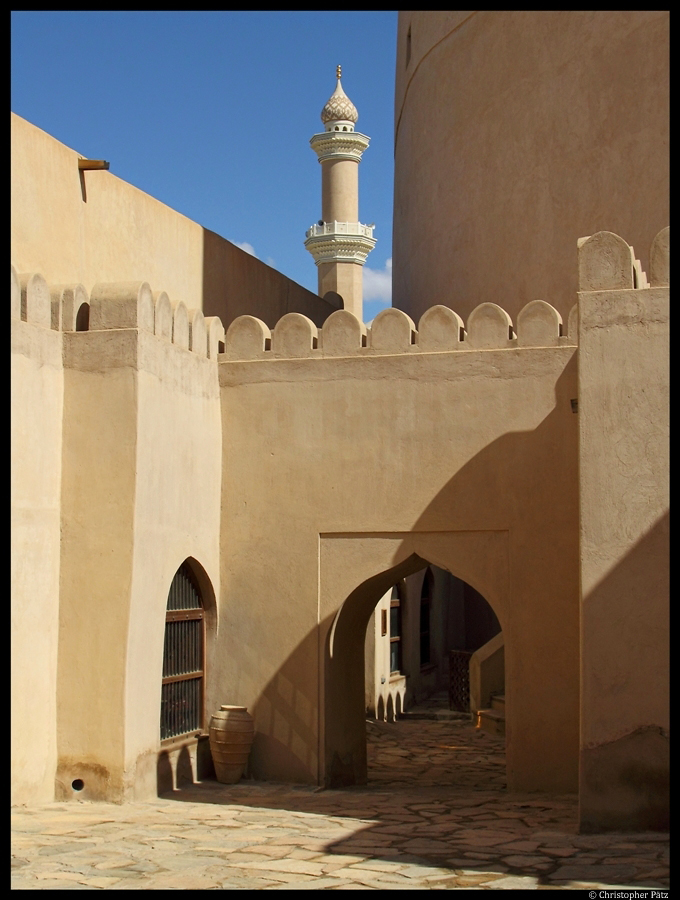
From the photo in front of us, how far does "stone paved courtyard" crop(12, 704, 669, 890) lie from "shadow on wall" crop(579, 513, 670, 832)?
6.8 inches

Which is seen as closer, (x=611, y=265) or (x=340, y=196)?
(x=611, y=265)

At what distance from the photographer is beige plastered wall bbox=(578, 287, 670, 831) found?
21.4 ft

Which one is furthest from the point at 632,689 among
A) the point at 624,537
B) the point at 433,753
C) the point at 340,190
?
the point at 340,190

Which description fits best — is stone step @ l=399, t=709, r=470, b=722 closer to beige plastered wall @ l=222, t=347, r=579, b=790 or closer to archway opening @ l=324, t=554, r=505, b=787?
archway opening @ l=324, t=554, r=505, b=787

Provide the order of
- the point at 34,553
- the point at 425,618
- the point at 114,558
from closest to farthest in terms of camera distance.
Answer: the point at 34,553 < the point at 114,558 < the point at 425,618

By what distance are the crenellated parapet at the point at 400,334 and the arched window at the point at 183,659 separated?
195 cm

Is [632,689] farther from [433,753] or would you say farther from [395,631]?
[395,631]

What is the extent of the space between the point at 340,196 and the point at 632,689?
1841cm

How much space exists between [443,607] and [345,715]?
7228mm

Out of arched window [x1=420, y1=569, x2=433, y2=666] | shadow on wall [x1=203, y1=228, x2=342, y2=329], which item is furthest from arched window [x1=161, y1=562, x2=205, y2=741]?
arched window [x1=420, y1=569, x2=433, y2=666]

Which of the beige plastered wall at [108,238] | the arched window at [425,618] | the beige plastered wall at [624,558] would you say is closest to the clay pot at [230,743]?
the beige plastered wall at [624,558]

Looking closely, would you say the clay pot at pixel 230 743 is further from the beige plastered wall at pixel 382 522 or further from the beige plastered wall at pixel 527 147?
the beige plastered wall at pixel 527 147

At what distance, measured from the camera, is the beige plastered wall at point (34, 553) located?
7.30 metres

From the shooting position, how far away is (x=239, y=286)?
1210 cm
